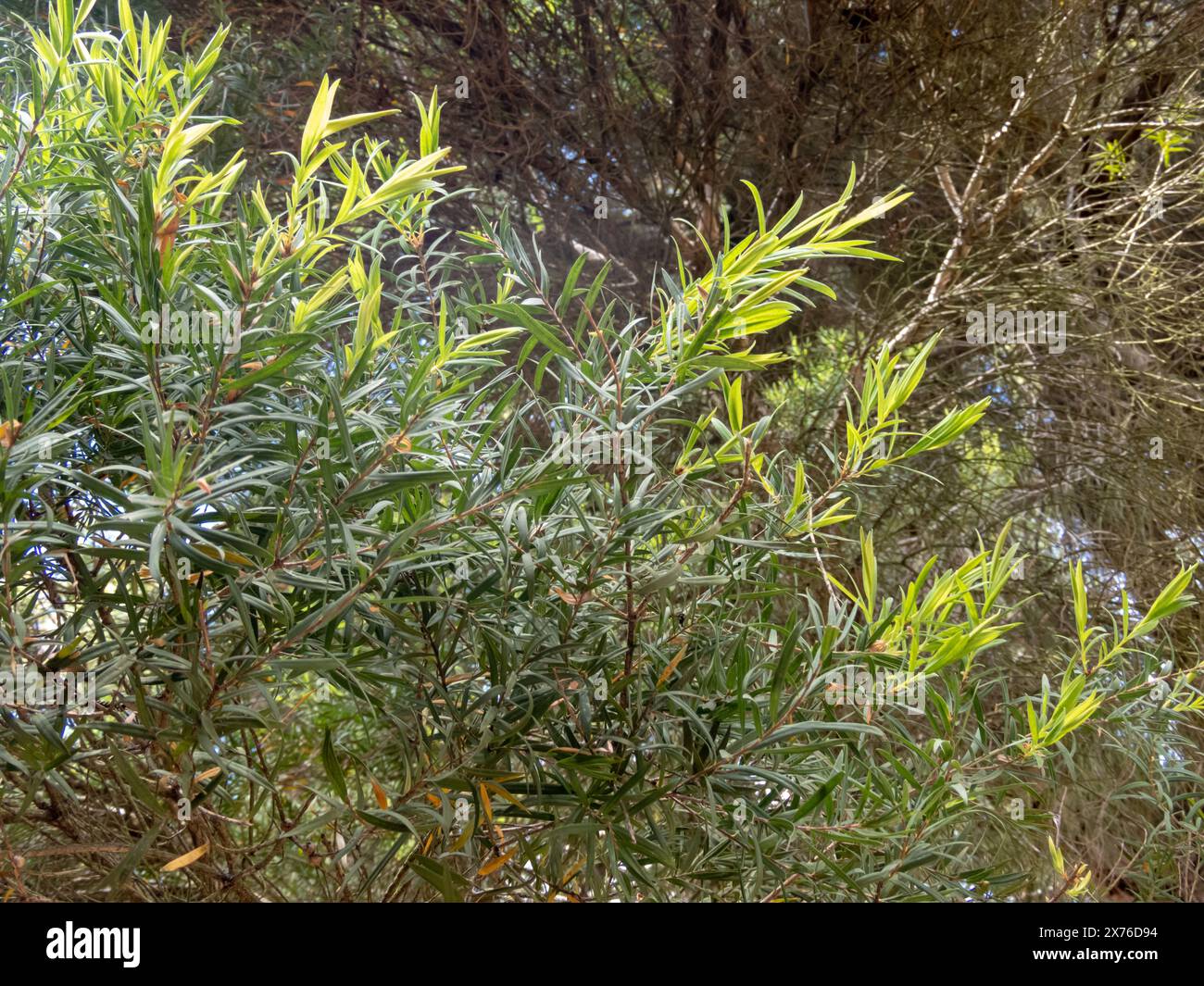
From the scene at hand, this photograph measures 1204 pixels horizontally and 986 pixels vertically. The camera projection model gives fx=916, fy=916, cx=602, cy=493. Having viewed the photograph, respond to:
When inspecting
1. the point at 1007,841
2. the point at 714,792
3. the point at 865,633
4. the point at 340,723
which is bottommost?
the point at 1007,841

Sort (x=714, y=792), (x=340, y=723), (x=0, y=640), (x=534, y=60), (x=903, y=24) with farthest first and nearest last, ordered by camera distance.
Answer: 1. (x=534, y=60)
2. (x=903, y=24)
3. (x=340, y=723)
4. (x=714, y=792)
5. (x=0, y=640)

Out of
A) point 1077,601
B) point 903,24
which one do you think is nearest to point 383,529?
point 1077,601

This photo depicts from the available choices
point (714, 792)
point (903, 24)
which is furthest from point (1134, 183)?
point (714, 792)

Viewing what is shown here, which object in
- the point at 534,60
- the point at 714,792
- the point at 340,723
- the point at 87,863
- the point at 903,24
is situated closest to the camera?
the point at 714,792

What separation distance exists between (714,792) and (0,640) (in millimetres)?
442

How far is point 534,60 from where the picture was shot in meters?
1.78

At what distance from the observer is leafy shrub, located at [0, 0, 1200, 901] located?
0.52 metres

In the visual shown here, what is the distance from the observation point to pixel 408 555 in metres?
0.54

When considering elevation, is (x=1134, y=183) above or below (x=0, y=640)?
above

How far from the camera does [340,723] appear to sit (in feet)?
4.59

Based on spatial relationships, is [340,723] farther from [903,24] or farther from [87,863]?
[903,24]

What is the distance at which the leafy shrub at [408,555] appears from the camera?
52cm
